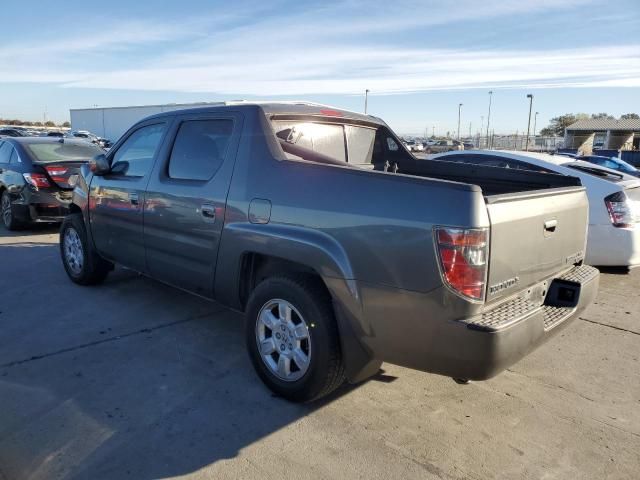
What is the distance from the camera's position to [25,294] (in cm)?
553

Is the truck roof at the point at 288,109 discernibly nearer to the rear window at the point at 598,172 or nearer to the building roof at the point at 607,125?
the rear window at the point at 598,172

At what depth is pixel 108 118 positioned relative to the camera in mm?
55688

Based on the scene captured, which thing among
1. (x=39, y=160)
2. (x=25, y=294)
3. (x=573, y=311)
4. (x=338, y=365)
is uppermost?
(x=39, y=160)

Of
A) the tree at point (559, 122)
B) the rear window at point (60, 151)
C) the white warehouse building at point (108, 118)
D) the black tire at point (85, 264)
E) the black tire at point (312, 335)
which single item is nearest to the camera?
the black tire at point (312, 335)

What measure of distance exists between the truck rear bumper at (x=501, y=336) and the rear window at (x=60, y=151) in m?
8.04

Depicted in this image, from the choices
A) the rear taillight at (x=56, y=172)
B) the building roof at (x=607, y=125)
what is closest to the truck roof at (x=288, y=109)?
the rear taillight at (x=56, y=172)

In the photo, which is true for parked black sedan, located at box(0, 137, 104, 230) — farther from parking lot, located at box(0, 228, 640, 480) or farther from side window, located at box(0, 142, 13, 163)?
parking lot, located at box(0, 228, 640, 480)

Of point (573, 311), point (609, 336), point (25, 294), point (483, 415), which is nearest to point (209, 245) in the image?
point (483, 415)

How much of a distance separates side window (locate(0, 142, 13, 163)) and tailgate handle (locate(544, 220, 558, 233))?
29.5 ft

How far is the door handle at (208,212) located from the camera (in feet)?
12.4

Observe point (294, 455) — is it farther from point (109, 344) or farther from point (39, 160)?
point (39, 160)

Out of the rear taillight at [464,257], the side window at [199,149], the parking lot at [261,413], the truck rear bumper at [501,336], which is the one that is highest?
the side window at [199,149]

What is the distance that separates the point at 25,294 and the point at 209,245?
287 cm

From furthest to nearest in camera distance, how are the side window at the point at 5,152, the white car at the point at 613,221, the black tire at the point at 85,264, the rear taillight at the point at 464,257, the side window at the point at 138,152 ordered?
the side window at the point at 5,152, the white car at the point at 613,221, the black tire at the point at 85,264, the side window at the point at 138,152, the rear taillight at the point at 464,257
